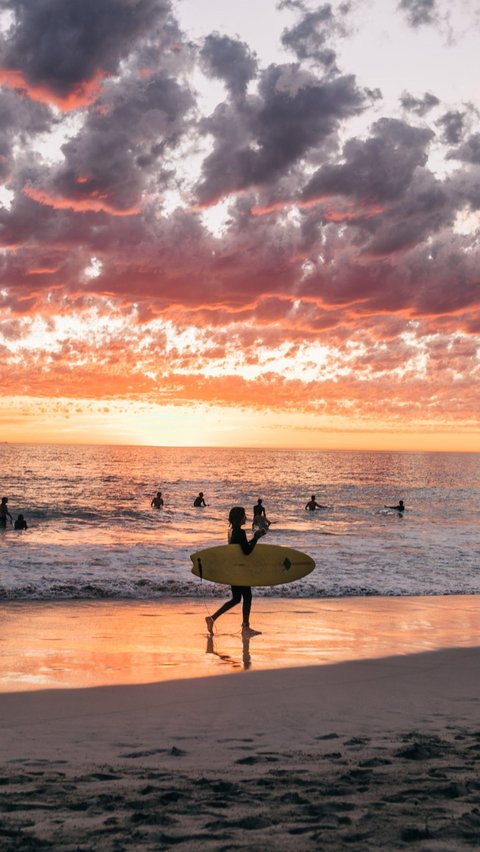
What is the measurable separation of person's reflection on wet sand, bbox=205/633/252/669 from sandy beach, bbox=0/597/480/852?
0.20 feet

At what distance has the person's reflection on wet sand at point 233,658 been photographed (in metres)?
9.95

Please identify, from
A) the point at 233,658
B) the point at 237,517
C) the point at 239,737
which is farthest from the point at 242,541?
the point at 239,737

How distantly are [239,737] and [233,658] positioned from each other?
3.66m

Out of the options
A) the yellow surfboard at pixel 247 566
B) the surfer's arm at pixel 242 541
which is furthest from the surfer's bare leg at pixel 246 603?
the surfer's arm at pixel 242 541

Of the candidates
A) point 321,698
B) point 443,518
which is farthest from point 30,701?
point 443,518

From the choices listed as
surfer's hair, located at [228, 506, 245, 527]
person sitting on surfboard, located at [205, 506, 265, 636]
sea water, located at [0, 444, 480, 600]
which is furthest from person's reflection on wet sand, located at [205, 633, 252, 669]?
sea water, located at [0, 444, 480, 600]

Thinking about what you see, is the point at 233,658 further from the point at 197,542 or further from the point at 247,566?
the point at 197,542

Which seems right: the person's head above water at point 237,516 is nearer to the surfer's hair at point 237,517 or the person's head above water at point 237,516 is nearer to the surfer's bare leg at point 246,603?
the surfer's hair at point 237,517

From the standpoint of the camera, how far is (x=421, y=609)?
15680 millimetres

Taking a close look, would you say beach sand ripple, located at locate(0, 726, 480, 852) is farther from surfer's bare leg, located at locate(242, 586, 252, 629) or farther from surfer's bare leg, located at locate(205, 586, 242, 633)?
surfer's bare leg, located at locate(242, 586, 252, 629)

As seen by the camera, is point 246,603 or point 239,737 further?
point 246,603

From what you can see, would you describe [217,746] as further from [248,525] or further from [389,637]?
[248,525]

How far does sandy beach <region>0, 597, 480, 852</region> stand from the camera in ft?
14.1

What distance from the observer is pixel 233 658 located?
34.0 feet
